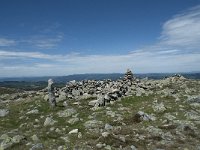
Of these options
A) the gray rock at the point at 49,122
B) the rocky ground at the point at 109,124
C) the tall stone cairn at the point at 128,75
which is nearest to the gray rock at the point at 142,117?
the rocky ground at the point at 109,124

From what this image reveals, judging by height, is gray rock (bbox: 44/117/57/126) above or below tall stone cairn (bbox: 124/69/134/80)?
below

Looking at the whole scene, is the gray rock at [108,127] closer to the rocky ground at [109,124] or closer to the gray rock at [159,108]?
the rocky ground at [109,124]

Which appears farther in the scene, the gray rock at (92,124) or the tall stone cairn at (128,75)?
the tall stone cairn at (128,75)

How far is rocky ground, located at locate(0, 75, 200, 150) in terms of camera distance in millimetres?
23578

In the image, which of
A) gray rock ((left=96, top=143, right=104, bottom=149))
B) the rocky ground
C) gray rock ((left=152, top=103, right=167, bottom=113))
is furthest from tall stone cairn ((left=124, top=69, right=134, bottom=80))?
gray rock ((left=96, top=143, right=104, bottom=149))

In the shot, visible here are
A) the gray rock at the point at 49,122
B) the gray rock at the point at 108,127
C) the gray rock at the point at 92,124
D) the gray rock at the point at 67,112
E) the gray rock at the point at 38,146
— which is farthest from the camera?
the gray rock at the point at 67,112

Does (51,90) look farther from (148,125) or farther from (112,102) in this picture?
(148,125)

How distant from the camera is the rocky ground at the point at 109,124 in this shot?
2358cm

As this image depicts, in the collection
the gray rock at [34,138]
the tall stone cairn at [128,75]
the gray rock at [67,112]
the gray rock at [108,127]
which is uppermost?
the tall stone cairn at [128,75]

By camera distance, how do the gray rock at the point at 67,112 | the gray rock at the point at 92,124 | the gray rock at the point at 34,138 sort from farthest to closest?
the gray rock at the point at 67,112
the gray rock at the point at 92,124
the gray rock at the point at 34,138

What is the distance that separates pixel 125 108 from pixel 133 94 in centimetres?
935

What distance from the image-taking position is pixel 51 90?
39.7 m

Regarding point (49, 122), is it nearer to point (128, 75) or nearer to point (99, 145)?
point (99, 145)

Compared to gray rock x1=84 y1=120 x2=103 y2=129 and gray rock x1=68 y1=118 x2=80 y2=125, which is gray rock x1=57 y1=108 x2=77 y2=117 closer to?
gray rock x1=68 y1=118 x2=80 y2=125
